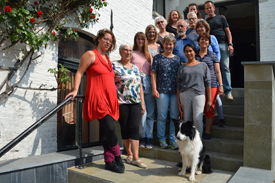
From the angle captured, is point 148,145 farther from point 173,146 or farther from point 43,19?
point 43,19

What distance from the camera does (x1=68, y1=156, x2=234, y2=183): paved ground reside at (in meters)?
2.66

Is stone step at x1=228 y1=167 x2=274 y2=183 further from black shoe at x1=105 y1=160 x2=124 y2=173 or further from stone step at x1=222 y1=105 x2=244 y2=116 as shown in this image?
stone step at x1=222 y1=105 x2=244 y2=116

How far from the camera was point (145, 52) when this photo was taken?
11.7 feet

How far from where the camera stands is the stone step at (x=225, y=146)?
10.7ft

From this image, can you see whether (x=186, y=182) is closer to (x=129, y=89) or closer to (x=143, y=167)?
(x=143, y=167)

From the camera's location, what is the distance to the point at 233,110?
13.8 feet

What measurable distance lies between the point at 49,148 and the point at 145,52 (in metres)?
2.11

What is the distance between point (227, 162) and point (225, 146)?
0.36 metres

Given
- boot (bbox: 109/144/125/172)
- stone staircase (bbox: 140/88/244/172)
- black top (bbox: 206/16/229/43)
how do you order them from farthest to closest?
black top (bbox: 206/16/229/43) < stone staircase (bbox: 140/88/244/172) < boot (bbox: 109/144/125/172)

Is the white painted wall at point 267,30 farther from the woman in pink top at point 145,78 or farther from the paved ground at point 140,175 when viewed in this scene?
the paved ground at point 140,175

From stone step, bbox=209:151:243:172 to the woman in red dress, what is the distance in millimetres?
1258

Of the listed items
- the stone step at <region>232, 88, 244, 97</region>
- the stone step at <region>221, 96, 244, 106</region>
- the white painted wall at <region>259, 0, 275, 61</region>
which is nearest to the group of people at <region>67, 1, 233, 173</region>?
the stone step at <region>221, 96, 244, 106</region>

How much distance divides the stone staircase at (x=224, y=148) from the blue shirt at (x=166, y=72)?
2.85 ft

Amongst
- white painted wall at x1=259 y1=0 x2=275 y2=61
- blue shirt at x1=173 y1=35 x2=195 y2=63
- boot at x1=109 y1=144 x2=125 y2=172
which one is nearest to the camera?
boot at x1=109 y1=144 x2=125 y2=172
